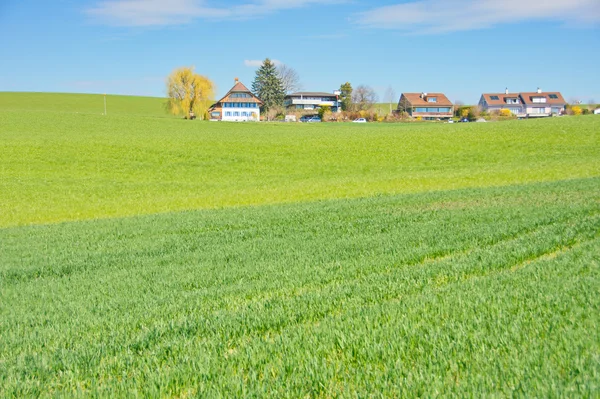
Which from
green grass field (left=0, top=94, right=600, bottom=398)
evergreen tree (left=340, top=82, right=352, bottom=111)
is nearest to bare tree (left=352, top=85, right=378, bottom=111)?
evergreen tree (left=340, top=82, right=352, bottom=111)

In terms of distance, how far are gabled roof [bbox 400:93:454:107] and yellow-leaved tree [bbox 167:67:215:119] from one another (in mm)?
56786

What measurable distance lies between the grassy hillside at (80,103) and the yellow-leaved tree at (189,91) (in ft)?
77.2

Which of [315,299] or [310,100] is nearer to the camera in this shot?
[315,299]

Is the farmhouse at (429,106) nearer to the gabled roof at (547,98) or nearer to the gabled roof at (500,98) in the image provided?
the gabled roof at (500,98)

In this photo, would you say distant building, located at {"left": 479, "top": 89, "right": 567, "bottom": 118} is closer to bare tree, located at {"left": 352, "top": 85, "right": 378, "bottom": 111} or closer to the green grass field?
bare tree, located at {"left": 352, "top": 85, "right": 378, "bottom": 111}

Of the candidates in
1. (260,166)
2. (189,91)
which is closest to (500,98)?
(189,91)

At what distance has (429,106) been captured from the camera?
141m

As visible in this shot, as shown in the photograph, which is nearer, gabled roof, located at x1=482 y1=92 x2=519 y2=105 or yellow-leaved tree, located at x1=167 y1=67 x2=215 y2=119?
yellow-leaved tree, located at x1=167 y1=67 x2=215 y2=119

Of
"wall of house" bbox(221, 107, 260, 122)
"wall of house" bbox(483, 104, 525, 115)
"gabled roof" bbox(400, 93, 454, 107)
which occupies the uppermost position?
"gabled roof" bbox(400, 93, 454, 107)

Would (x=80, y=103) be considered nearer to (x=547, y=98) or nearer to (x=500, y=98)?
(x=500, y=98)

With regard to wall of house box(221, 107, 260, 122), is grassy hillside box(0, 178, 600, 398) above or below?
below

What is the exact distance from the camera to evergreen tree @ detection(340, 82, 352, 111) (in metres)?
144

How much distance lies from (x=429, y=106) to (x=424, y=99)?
329 cm

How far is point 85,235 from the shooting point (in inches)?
653
